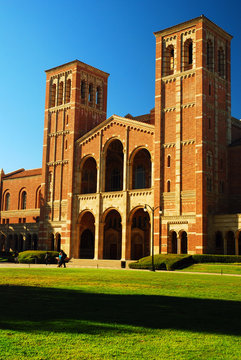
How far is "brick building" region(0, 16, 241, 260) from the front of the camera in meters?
45.8

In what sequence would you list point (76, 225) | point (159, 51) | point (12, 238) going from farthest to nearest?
1. point (12, 238)
2. point (76, 225)
3. point (159, 51)

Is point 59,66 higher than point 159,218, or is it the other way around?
point 59,66

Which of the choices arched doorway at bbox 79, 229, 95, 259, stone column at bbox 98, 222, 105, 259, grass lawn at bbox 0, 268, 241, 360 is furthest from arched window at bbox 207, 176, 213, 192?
grass lawn at bbox 0, 268, 241, 360

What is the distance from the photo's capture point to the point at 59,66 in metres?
64.1

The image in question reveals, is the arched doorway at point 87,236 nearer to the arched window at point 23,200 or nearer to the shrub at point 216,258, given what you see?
the arched window at point 23,200

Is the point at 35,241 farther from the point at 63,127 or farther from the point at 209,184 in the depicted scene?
the point at 209,184

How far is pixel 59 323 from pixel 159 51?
45.9m

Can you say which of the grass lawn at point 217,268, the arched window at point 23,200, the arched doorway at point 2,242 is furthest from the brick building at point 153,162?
the arched window at point 23,200

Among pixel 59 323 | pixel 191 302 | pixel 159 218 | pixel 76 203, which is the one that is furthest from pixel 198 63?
pixel 59 323

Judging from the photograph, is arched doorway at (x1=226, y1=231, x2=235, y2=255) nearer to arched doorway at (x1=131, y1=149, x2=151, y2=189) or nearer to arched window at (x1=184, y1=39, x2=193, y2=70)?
arched doorway at (x1=131, y1=149, x2=151, y2=189)

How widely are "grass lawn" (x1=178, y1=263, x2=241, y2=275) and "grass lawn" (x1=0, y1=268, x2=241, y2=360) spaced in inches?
811

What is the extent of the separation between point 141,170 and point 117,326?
154 ft

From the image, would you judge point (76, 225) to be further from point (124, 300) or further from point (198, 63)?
point (124, 300)

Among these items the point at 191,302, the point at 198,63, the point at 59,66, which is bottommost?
the point at 191,302
